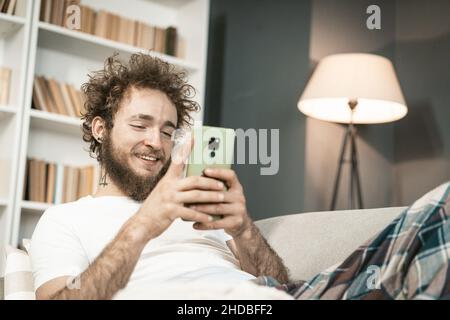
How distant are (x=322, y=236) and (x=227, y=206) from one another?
16.8 inches

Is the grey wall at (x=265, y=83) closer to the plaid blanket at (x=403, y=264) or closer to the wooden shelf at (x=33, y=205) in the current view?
the wooden shelf at (x=33, y=205)

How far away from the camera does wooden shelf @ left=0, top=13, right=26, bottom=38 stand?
273cm

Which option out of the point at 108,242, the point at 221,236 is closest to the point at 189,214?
the point at 108,242

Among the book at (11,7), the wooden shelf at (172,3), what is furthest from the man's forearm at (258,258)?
the wooden shelf at (172,3)

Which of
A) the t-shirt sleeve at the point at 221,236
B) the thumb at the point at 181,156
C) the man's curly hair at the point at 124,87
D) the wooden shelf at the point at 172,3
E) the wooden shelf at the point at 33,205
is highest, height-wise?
the wooden shelf at the point at 172,3

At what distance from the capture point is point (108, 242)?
141cm

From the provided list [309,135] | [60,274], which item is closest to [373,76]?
[309,135]

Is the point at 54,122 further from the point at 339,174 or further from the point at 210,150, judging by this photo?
the point at 210,150

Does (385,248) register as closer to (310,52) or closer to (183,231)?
(183,231)

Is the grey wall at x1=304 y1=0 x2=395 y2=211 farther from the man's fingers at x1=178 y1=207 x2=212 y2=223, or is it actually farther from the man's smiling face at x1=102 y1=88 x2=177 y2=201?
the man's fingers at x1=178 y1=207 x2=212 y2=223

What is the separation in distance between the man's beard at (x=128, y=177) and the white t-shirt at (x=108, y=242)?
0.03m

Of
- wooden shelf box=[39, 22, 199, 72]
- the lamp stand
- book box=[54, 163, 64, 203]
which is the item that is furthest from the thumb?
wooden shelf box=[39, 22, 199, 72]

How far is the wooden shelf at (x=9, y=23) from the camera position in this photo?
273 centimetres

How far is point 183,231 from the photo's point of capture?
1.55 meters
